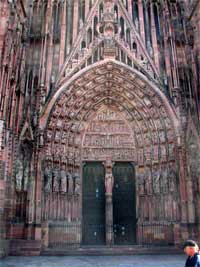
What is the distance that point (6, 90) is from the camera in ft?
36.7

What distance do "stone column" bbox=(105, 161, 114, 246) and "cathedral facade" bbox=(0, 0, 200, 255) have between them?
0.14ft

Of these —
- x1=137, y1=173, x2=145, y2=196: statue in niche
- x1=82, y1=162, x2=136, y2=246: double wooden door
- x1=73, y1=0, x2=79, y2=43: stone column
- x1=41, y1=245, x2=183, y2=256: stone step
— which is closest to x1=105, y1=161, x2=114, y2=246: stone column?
x1=82, y1=162, x2=136, y2=246: double wooden door

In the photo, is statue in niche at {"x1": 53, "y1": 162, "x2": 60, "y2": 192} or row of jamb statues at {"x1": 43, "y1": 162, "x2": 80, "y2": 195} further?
statue in niche at {"x1": 53, "y1": 162, "x2": 60, "y2": 192}

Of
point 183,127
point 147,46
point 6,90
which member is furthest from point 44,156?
point 147,46

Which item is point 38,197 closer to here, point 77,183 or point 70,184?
point 70,184

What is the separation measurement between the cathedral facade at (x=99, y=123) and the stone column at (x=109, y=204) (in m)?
0.04

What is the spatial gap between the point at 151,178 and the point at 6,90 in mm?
6963

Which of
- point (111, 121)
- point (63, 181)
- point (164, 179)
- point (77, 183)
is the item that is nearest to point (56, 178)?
point (63, 181)

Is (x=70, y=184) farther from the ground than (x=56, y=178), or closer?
closer

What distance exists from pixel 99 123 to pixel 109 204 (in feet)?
12.8

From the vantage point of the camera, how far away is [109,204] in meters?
13.5

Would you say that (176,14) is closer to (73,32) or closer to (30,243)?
(73,32)

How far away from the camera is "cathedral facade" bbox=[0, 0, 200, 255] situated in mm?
11938

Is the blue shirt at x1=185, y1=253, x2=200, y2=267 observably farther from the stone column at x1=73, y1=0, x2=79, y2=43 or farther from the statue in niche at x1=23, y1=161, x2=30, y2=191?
the stone column at x1=73, y1=0, x2=79, y2=43
